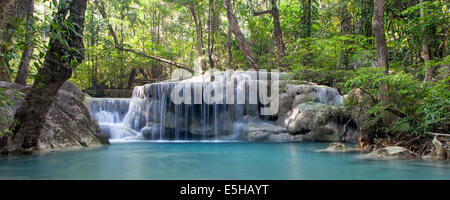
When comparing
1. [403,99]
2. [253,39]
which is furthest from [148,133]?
[253,39]

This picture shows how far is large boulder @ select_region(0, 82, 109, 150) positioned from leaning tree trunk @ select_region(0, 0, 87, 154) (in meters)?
0.76

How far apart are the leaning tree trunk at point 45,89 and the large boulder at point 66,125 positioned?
757 millimetres

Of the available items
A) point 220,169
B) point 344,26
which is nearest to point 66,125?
point 220,169

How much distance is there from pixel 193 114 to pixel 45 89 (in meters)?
7.37

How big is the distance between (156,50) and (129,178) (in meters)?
18.1

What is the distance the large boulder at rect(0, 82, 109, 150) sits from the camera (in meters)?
6.31

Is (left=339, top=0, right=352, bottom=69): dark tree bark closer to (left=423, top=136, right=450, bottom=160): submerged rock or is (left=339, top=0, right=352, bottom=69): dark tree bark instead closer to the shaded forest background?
the shaded forest background

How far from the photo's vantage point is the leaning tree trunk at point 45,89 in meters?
4.44

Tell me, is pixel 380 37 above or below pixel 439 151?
above

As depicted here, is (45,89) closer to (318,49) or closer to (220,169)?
(220,169)

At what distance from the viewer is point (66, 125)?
6961 mm

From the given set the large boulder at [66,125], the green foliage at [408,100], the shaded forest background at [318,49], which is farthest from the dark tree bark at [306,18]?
the large boulder at [66,125]
